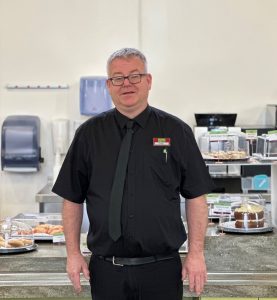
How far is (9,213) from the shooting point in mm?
5602

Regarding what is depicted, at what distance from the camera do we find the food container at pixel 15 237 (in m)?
2.90

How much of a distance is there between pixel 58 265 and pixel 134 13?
3.25m

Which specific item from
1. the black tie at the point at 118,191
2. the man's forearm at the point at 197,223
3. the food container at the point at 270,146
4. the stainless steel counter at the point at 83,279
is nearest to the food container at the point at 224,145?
the food container at the point at 270,146

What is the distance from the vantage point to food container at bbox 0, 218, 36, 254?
2.90 metres

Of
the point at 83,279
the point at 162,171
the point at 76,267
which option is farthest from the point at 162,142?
the point at 83,279

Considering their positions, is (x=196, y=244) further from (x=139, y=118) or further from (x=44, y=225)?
(x=44, y=225)

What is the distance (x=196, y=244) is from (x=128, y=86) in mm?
642

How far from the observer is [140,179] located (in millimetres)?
2197

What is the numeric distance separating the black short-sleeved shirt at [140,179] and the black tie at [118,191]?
2 centimetres

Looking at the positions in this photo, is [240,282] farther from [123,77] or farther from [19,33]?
[19,33]

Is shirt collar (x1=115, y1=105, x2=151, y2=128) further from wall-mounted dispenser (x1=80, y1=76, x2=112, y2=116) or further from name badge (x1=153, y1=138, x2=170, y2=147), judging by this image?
wall-mounted dispenser (x1=80, y1=76, x2=112, y2=116)

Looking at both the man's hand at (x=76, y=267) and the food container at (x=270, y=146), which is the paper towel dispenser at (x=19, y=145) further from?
the man's hand at (x=76, y=267)

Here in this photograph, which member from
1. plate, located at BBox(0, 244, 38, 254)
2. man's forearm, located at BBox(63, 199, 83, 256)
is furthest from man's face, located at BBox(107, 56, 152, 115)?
plate, located at BBox(0, 244, 38, 254)

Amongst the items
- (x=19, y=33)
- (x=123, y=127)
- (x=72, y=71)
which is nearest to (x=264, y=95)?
(x=72, y=71)
